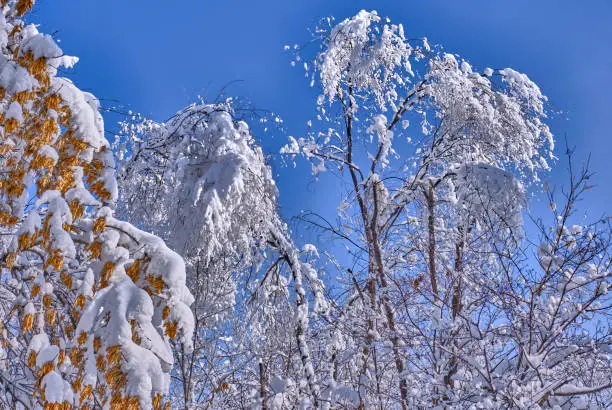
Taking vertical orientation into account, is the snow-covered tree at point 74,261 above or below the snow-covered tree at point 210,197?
below

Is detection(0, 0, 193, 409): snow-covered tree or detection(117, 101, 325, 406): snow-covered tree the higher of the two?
detection(117, 101, 325, 406): snow-covered tree

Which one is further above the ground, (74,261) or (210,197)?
(210,197)

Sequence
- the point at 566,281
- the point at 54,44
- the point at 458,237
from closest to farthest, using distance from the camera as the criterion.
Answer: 1. the point at 54,44
2. the point at 566,281
3. the point at 458,237

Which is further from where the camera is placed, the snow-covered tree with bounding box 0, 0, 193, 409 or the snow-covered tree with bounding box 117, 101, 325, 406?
the snow-covered tree with bounding box 117, 101, 325, 406

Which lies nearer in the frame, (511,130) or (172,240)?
(172,240)

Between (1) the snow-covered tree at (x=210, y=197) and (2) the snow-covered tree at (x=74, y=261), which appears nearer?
(2) the snow-covered tree at (x=74, y=261)

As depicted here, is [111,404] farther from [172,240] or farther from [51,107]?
[172,240]

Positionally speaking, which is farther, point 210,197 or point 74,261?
point 210,197

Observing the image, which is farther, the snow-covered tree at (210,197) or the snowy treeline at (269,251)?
the snow-covered tree at (210,197)

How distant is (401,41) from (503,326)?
3830mm

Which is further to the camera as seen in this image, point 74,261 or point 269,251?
point 269,251

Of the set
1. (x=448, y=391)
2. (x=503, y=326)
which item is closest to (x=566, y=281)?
(x=503, y=326)

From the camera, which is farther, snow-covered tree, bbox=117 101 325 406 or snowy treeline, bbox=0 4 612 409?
snow-covered tree, bbox=117 101 325 406

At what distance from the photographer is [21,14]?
12.9 ft
